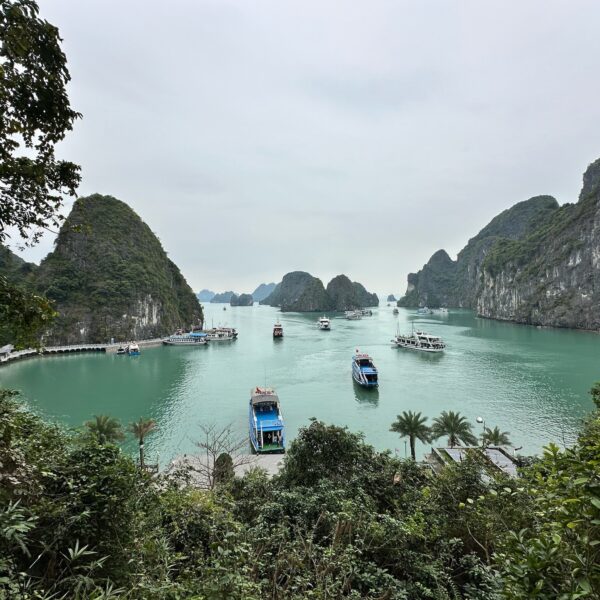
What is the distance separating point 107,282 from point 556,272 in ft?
415

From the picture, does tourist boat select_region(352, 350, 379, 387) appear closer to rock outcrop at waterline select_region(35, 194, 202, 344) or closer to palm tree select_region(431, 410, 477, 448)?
palm tree select_region(431, 410, 477, 448)

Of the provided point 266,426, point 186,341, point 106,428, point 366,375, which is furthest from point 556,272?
point 106,428

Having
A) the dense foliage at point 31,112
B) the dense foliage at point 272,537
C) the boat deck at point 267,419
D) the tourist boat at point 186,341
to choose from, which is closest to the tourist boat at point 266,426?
the boat deck at point 267,419

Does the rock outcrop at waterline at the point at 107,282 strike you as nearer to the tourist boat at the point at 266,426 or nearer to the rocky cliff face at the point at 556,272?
the tourist boat at the point at 266,426

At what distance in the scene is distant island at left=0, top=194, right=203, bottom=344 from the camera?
240 feet

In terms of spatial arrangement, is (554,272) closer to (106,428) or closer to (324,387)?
(324,387)

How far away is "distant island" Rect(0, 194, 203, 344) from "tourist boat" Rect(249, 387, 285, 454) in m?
61.2

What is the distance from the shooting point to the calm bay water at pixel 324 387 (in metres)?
28.9

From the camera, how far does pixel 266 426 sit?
78.8ft

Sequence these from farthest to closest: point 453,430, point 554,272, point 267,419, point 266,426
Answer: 1. point 554,272
2. point 267,419
3. point 266,426
4. point 453,430

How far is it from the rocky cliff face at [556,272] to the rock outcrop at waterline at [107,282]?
111m

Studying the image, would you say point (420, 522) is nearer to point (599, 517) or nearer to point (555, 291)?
point (599, 517)

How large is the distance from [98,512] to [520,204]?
23138cm

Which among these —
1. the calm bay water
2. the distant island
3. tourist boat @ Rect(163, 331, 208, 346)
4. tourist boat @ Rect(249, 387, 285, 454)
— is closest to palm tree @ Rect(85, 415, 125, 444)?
the calm bay water
